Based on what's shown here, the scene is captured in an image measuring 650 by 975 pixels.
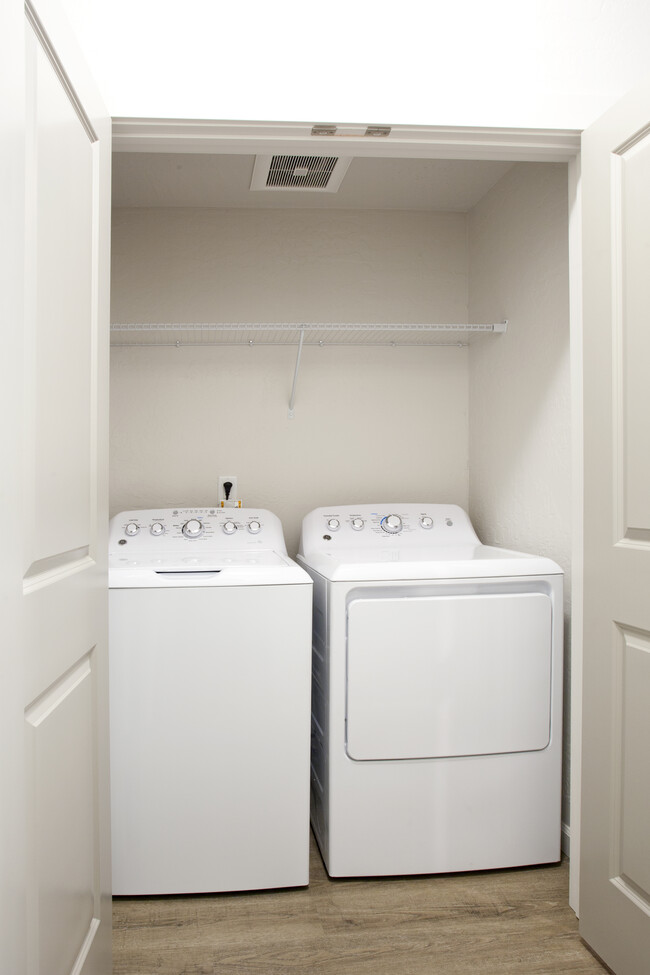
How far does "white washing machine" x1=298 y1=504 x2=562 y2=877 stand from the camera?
189cm

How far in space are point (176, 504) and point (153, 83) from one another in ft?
5.12

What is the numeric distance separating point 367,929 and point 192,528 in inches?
50.4

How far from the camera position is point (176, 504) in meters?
2.75

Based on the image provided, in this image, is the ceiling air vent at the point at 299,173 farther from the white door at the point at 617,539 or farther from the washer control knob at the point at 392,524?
the washer control knob at the point at 392,524

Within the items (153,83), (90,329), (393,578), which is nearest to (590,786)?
(393,578)

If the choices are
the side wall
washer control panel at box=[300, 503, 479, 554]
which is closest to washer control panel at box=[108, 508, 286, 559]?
washer control panel at box=[300, 503, 479, 554]

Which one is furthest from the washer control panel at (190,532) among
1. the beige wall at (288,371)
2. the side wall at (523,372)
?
the side wall at (523,372)

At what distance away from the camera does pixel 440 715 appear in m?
1.92

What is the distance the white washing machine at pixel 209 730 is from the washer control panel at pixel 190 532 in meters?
0.52

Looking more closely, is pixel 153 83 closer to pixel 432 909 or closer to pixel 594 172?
pixel 594 172

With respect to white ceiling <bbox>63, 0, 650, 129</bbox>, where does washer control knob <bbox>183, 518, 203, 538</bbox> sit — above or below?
below

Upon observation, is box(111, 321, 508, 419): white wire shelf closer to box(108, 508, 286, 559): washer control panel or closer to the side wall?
the side wall

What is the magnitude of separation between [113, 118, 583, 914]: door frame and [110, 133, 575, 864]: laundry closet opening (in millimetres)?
827

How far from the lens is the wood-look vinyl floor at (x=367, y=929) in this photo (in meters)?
1.57
